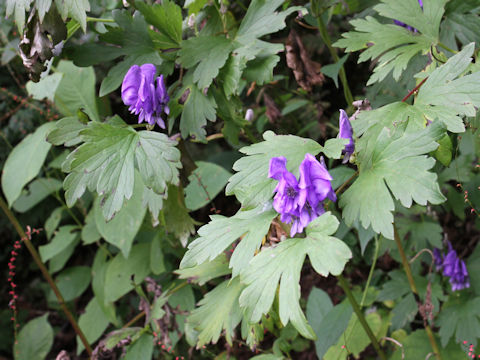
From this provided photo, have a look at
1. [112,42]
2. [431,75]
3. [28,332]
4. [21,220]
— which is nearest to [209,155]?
[21,220]

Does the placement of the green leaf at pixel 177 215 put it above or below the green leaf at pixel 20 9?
below

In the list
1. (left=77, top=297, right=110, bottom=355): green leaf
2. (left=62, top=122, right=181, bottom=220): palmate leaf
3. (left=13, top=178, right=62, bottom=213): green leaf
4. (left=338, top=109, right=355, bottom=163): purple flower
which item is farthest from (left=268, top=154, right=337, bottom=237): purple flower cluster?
(left=13, top=178, right=62, bottom=213): green leaf

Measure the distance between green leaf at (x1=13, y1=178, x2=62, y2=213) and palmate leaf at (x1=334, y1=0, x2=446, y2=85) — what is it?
62.6 inches

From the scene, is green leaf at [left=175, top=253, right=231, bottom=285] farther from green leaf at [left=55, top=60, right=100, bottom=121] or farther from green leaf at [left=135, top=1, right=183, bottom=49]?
green leaf at [left=55, top=60, right=100, bottom=121]

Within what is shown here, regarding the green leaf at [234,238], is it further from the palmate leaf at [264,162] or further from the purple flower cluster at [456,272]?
the purple flower cluster at [456,272]

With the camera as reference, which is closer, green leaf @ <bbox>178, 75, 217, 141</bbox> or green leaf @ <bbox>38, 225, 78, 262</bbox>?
green leaf @ <bbox>178, 75, 217, 141</bbox>

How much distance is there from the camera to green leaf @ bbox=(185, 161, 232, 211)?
1.93 metres

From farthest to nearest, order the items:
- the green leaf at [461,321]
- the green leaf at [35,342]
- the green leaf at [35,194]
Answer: the green leaf at [35,194] < the green leaf at [35,342] < the green leaf at [461,321]

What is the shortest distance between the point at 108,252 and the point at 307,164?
151 centimetres

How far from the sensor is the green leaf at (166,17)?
1293mm

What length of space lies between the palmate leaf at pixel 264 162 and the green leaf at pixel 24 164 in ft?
3.88

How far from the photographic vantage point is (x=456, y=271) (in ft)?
5.72

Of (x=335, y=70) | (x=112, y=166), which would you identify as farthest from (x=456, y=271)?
(x=112, y=166)

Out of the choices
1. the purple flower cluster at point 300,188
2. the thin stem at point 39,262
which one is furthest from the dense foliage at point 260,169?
the thin stem at point 39,262
